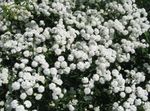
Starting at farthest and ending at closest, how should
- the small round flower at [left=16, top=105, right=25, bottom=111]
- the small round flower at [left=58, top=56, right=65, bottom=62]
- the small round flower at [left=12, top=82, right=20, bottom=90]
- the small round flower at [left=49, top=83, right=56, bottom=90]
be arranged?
the small round flower at [left=58, top=56, right=65, bottom=62] < the small round flower at [left=49, top=83, right=56, bottom=90] < the small round flower at [left=12, top=82, right=20, bottom=90] < the small round flower at [left=16, top=105, right=25, bottom=111]

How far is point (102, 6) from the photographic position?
677cm

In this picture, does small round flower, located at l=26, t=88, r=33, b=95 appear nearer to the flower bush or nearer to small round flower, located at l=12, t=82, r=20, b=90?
the flower bush

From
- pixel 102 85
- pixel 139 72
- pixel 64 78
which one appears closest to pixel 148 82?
pixel 139 72

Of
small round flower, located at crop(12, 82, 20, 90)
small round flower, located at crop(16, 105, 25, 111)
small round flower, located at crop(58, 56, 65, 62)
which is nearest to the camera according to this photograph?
small round flower, located at crop(16, 105, 25, 111)

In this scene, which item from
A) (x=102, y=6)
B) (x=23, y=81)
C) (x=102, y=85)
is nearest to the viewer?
(x=23, y=81)

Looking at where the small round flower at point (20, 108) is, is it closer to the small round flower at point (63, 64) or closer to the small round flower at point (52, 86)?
the small round flower at point (52, 86)

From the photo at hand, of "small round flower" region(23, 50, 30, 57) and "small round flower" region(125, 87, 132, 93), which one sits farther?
"small round flower" region(23, 50, 30, 57)

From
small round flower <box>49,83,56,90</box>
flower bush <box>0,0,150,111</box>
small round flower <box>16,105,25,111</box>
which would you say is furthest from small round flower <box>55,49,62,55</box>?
small round flower <box>16,105,25,111</box>

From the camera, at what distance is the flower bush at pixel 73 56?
5.54m

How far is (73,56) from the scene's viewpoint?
5.75 m

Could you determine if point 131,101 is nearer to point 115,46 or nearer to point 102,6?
point 115,46

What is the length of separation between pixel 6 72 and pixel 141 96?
1742mm

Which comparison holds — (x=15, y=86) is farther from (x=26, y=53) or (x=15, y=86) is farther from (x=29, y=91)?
(x=26, y=53)

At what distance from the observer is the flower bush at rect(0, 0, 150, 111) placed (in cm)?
554
